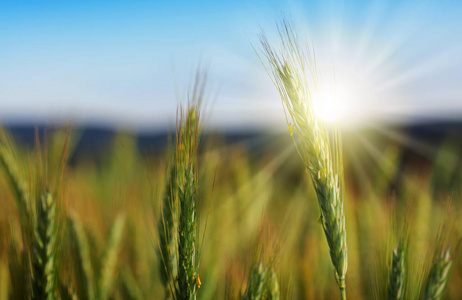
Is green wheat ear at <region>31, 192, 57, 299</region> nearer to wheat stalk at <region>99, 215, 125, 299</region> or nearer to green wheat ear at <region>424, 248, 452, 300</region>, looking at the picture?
wheat stalk at <region>99, 215, 125, 299</region>

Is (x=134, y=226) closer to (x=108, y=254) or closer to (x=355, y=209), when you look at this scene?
(x=108, y=254)

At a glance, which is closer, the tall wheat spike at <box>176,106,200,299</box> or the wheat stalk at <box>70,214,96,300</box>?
the tall wheat spike at <box>176,106,200,299</box>

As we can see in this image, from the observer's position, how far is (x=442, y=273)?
140 cm

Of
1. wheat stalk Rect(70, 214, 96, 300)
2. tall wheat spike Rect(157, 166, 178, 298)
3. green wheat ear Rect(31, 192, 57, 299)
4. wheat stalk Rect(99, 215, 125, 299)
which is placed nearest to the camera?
tall wheat spike Rect(157, 166, 178, 298)

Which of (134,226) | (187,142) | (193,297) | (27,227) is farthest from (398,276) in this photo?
(134,226)

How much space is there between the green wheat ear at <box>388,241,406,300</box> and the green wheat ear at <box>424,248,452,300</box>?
0.10 m

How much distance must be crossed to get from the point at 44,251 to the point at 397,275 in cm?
151

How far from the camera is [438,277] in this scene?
4.57 ft

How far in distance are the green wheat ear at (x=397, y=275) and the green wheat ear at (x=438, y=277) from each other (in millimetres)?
103

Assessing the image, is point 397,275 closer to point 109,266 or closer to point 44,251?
point 44,251

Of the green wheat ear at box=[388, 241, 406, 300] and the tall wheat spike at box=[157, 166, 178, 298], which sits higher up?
the tall wheat spike at box=[157, 166, 178, 298]

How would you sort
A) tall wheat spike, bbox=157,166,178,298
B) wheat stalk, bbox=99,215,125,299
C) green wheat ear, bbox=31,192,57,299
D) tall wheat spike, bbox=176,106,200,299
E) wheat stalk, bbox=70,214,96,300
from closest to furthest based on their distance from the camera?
tall wheat spike, bbox=176,106,200,299
tall wheat spike, bbox=157,166,178,298
green wheat ear, bbox=31,192,57,299
wheat stalk, bbox=70,214,96,300
wheat stalk, bbox=99,215,125,299

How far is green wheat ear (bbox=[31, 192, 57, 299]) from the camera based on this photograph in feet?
4.74

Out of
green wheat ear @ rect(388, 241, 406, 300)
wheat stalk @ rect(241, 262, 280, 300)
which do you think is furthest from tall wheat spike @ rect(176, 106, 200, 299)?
green wheat ear @ rect(388, 241, 406, 300)
